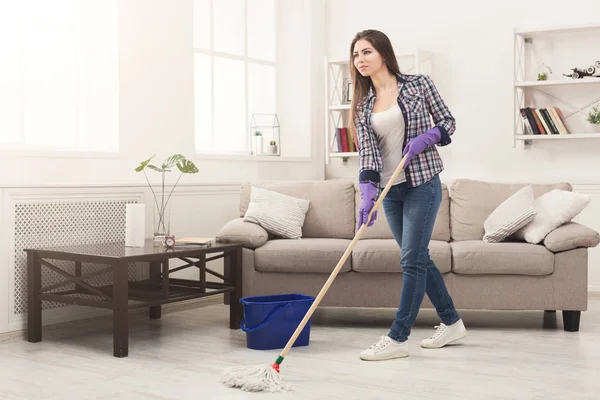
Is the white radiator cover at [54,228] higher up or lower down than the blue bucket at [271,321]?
higher up

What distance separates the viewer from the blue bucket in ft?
12.4

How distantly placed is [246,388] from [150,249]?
131cm

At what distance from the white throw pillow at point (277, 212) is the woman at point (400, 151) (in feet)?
3.87

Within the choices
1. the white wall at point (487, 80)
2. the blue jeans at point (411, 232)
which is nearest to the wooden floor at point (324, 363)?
the blue jeans at point (411, 232)

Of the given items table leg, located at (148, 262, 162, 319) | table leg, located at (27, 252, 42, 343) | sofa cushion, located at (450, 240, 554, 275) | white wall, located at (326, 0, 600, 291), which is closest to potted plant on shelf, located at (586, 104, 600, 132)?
white wall, located at (326, 0, 600, 291)

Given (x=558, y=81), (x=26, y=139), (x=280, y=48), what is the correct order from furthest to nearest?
(x=280, y=48) < (x=558, y=81) < (x=26, y=139)

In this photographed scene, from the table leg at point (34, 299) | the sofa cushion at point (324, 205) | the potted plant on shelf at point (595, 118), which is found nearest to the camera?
the table leg at point (34, 299)

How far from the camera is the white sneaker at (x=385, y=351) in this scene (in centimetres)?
353

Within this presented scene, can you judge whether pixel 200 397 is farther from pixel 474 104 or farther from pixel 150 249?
pixel 474 104

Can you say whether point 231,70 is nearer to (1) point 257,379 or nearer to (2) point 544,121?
(2) point 544,121

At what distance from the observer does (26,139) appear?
4.49 metres

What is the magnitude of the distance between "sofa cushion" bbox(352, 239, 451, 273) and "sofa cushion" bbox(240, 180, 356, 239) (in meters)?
0.56

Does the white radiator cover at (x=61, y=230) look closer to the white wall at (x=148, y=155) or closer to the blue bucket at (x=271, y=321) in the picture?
the white wall at (x=148, y=155)

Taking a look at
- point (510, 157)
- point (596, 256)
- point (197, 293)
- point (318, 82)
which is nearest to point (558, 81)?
point (510, 157)
